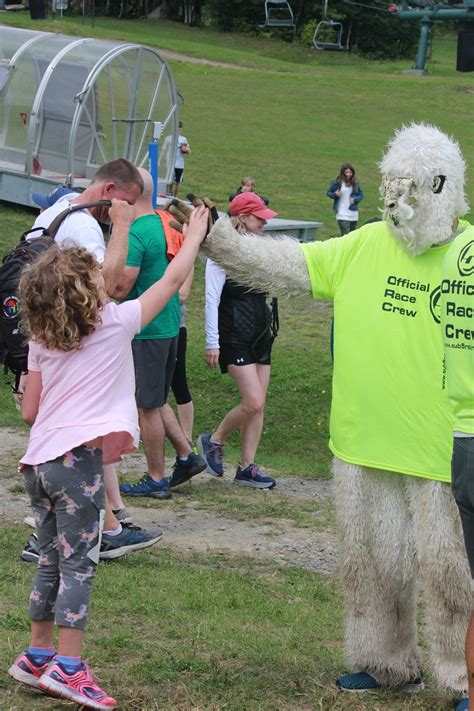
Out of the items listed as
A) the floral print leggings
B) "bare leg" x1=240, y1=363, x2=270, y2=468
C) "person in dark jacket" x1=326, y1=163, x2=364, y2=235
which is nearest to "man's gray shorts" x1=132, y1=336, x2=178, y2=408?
"bare leg" x1=240, y1=363, x2=270, y2=468

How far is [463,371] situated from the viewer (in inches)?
135

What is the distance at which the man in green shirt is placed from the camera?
3.42 metres

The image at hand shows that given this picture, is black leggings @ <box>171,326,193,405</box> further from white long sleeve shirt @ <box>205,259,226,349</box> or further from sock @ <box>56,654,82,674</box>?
sock @ <box>56,654,82,674</box>

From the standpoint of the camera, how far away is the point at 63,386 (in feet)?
12.4

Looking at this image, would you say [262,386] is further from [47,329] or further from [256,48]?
[256,48]

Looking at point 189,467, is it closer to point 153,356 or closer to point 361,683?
point 153,356

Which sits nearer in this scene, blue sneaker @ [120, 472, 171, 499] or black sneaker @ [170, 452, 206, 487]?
blue sneaker @ [120, 472, 171, 499]

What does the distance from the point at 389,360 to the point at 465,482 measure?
81cm

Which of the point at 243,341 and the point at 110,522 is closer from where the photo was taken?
the point at 110,522

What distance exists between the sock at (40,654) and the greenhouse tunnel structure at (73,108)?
1422 cm

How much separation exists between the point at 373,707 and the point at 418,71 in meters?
45.5

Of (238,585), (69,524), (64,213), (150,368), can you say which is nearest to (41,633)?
(69,524)

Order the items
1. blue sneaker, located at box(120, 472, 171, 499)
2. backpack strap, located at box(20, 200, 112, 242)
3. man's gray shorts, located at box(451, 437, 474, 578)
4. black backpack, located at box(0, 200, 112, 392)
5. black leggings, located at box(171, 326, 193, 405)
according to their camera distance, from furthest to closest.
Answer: black leggings, located at box(171, 326, 193, 405)
blue sneaker, located at box(120, 472, 171, 499)
backpack strap, located at box(20, 200, 112, 242)
black backpack, located at box(0, 200, 112, 392)
man's gray shorts, located at box(451, 437, 474, 578)

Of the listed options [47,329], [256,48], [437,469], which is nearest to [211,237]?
[47,329]
